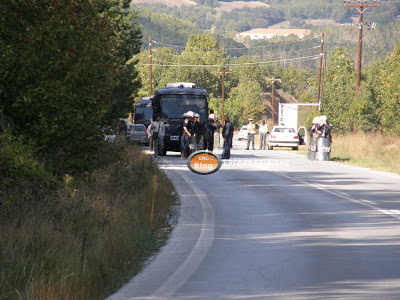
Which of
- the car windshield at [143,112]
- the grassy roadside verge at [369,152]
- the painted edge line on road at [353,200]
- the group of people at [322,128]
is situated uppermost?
the car windshield at [143,112]

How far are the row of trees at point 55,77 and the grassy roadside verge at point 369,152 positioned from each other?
15.6m

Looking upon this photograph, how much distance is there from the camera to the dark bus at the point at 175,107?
1251 inches

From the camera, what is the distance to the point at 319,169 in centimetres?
2566

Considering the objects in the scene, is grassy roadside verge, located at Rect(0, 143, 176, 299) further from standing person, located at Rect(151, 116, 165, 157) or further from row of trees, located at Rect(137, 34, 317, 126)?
row of trees, located at Rect(137, 34, 317, 126)

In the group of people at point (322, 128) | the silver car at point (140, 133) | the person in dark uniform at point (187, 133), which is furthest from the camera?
the silver car at point (140, 133)

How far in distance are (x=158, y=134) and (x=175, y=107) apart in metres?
1.96

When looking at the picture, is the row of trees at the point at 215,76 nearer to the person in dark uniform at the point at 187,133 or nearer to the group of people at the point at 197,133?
the group of people at the point at 197,133

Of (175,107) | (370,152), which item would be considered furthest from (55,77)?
(370,152)

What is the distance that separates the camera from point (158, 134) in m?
30.9

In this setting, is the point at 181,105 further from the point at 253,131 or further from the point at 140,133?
the point at 140,133

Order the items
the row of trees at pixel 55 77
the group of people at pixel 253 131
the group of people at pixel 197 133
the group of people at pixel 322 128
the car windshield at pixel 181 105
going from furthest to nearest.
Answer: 1. the group of people at pixel 253 131
2. the car windshield at pixel 181 105
3. the group of people at pixel 322 128
4. the group of people at pixel 197 133
5. the row of trees at pixel 55 77

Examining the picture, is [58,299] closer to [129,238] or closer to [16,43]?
[129,238]

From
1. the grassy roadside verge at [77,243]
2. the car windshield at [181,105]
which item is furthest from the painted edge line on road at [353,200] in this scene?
the car windshield at [181,105]

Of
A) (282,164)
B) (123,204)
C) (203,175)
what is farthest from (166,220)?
(282,164)
